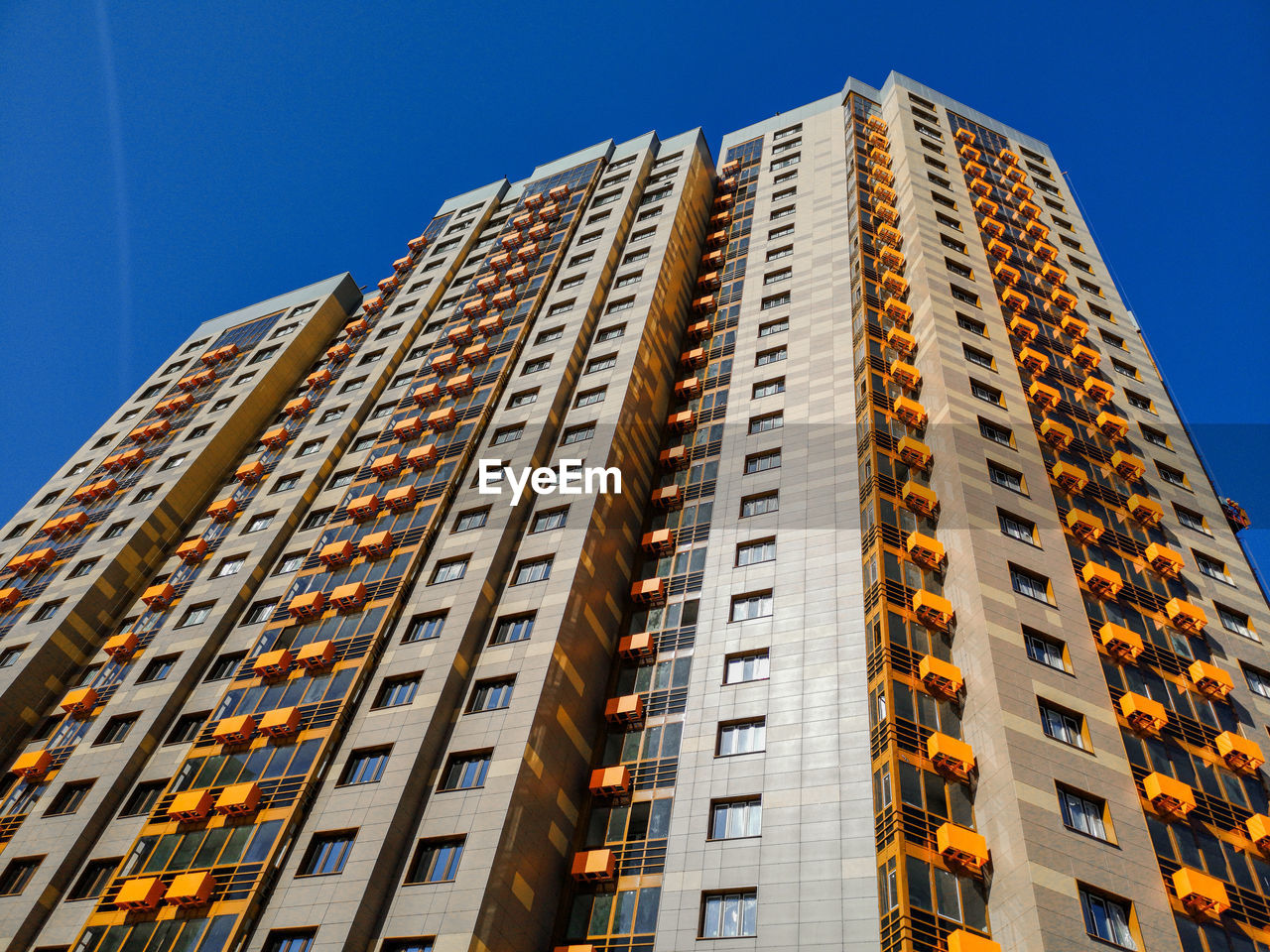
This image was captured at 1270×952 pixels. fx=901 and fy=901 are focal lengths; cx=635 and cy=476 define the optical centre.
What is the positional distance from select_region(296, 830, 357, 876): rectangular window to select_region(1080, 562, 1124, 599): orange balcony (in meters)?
31.4

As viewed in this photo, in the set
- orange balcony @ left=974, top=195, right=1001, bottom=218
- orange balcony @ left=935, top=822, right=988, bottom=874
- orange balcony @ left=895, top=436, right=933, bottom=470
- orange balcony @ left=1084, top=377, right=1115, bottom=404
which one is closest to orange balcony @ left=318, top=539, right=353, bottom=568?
orange balcony @ left=895, top=436, right=933, bottom=470

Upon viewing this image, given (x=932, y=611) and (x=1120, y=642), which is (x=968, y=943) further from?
(x=1120, y=642)

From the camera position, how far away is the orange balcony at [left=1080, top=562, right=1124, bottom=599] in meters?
38.3

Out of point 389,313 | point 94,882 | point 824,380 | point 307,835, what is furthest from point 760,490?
point 389,313

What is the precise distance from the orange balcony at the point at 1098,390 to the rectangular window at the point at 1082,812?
2800 cm

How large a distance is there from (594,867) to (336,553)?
21644 millimetres

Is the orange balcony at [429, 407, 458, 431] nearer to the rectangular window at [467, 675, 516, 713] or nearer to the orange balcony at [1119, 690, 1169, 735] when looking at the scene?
the rectangular window at [467, 675, 516, 713]

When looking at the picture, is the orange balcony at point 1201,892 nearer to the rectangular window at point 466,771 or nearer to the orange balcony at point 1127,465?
the orange balcony at point 1127,465

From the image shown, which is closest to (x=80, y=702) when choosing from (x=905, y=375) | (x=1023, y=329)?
(x=905, y=375)

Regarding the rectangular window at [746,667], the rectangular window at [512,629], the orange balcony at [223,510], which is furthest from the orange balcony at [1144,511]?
the orange balcony at [223,510]

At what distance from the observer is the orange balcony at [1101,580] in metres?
38.3

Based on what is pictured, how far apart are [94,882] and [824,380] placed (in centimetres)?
4136

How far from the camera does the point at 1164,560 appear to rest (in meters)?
41.1

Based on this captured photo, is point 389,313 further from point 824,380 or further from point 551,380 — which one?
point 824,380
